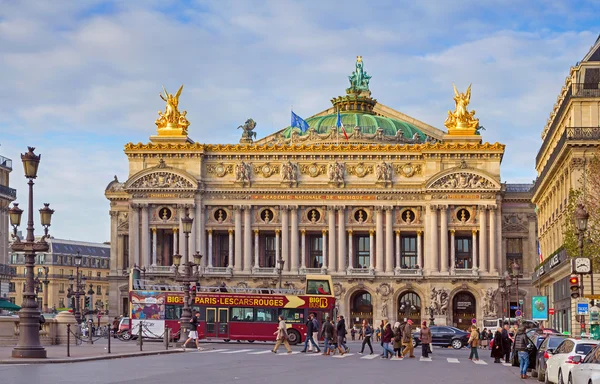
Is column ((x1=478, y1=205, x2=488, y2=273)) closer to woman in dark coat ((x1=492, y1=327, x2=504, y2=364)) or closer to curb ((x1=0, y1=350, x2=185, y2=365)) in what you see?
woman in dark coat ((x1=492, y1=327, x2=504, y2=364))

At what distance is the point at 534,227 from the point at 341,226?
2125 cm

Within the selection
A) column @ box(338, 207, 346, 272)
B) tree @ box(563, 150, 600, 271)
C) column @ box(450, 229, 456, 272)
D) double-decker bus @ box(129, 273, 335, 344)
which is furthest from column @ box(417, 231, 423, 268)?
tree @ box(563, 150, 600, 271)

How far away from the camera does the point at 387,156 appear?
126 m

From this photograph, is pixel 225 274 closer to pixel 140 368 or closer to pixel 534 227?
pixel 534 227

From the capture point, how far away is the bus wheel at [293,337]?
8006 cm

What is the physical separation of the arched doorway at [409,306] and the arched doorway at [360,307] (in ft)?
10.6

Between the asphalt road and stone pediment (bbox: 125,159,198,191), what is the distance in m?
73.8

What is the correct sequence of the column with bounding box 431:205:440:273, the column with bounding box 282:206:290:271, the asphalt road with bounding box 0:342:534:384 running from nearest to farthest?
the asphalt road with bounding box 0:342:534:384, the column with bounding box 431:205:440:273, the column with bounding box 282:206:290:271

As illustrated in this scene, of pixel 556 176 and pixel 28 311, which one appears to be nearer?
pixel 28 311

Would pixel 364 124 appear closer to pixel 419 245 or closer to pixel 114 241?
pixel 419 245

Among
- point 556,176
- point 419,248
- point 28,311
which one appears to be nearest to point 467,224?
point 419,248

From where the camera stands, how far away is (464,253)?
129 metres

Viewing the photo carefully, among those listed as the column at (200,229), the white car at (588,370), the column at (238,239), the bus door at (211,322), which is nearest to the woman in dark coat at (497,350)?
the white car at (588,370)

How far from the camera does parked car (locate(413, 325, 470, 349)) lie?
278 ft
